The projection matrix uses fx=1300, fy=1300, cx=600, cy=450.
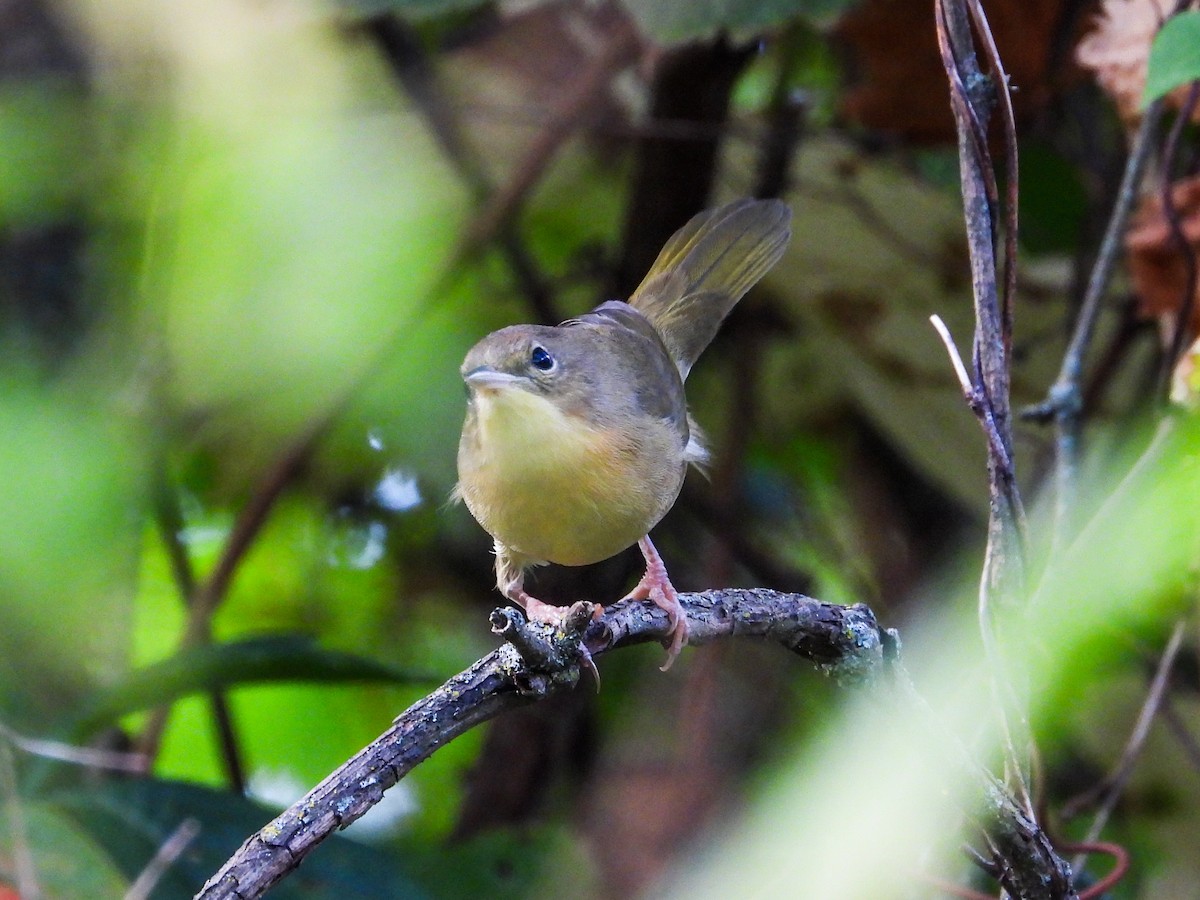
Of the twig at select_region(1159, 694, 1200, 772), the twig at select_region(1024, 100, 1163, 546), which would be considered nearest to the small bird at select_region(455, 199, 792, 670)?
the twig at select_region(1024, 100, 1163, 546)

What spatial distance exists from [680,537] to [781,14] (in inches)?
68.5

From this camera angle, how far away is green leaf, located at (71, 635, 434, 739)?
9.36 ft

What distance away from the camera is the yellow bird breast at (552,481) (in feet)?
6.96

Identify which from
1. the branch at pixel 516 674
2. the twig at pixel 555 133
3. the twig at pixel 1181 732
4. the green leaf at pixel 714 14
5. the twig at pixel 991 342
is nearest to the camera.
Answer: the branch at pixel 516 674

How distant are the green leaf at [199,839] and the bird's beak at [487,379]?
1117 mm

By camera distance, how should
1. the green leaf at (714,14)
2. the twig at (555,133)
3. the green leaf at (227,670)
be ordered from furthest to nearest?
the twig at (555,133), the green leaf at (714,14), the green leaf at (227,670)

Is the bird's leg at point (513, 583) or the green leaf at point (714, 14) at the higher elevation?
the green leaf at point (714, 14)

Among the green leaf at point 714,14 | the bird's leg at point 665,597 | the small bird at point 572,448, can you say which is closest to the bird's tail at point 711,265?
the small bird at point 572,448

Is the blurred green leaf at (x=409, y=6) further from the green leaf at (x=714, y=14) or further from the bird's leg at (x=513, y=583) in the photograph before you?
the bird's leg at (x=513, y=583)

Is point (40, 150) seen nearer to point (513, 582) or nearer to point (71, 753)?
point (71, 753)

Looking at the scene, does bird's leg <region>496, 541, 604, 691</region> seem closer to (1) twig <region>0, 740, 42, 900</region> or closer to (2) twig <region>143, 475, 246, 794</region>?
(1) twig <region>0, 740, 42, 900</region>

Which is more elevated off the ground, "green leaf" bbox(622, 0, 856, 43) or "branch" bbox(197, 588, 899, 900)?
"green leaf" bbox(622, 0, 856, 43)

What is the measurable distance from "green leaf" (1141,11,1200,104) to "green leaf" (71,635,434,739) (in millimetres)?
1827

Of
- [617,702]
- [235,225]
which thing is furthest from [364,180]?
[617,702]
